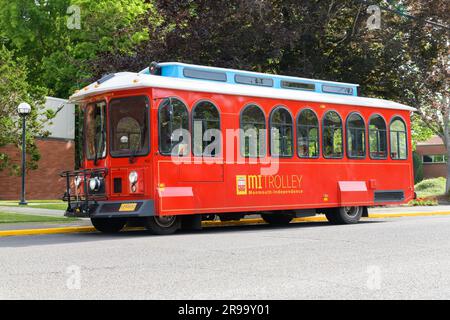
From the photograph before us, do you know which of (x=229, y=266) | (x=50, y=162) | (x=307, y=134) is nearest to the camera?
(x=229, y=266)

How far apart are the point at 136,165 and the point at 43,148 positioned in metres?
20.5

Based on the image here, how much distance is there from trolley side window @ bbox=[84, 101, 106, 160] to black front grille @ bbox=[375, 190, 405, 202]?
7.83 m

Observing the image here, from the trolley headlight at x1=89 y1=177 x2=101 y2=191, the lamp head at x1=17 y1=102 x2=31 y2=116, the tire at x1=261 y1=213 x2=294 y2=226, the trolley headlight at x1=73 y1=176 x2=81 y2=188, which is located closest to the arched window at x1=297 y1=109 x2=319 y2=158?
the tire at x1=261 y1=213 x2=294 y2=226

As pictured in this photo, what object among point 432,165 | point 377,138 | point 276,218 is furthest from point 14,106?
point 432,165

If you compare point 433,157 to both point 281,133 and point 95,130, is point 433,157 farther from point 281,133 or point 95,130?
point 95,130

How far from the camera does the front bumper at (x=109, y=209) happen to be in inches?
531

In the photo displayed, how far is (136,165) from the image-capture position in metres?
Result: 14.0

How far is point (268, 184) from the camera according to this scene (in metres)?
15.8

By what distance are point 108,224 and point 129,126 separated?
242 centimetres

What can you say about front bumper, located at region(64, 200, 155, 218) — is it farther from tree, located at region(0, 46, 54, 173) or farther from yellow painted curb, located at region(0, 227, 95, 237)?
tree, located at region(0, 46, 54, 173)

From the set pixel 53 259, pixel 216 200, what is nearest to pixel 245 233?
pixel 216 200

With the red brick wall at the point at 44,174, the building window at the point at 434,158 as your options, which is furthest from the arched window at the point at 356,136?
the building window at the point at 434,158

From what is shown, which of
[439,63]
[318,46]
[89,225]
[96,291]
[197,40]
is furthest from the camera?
[439,63]
